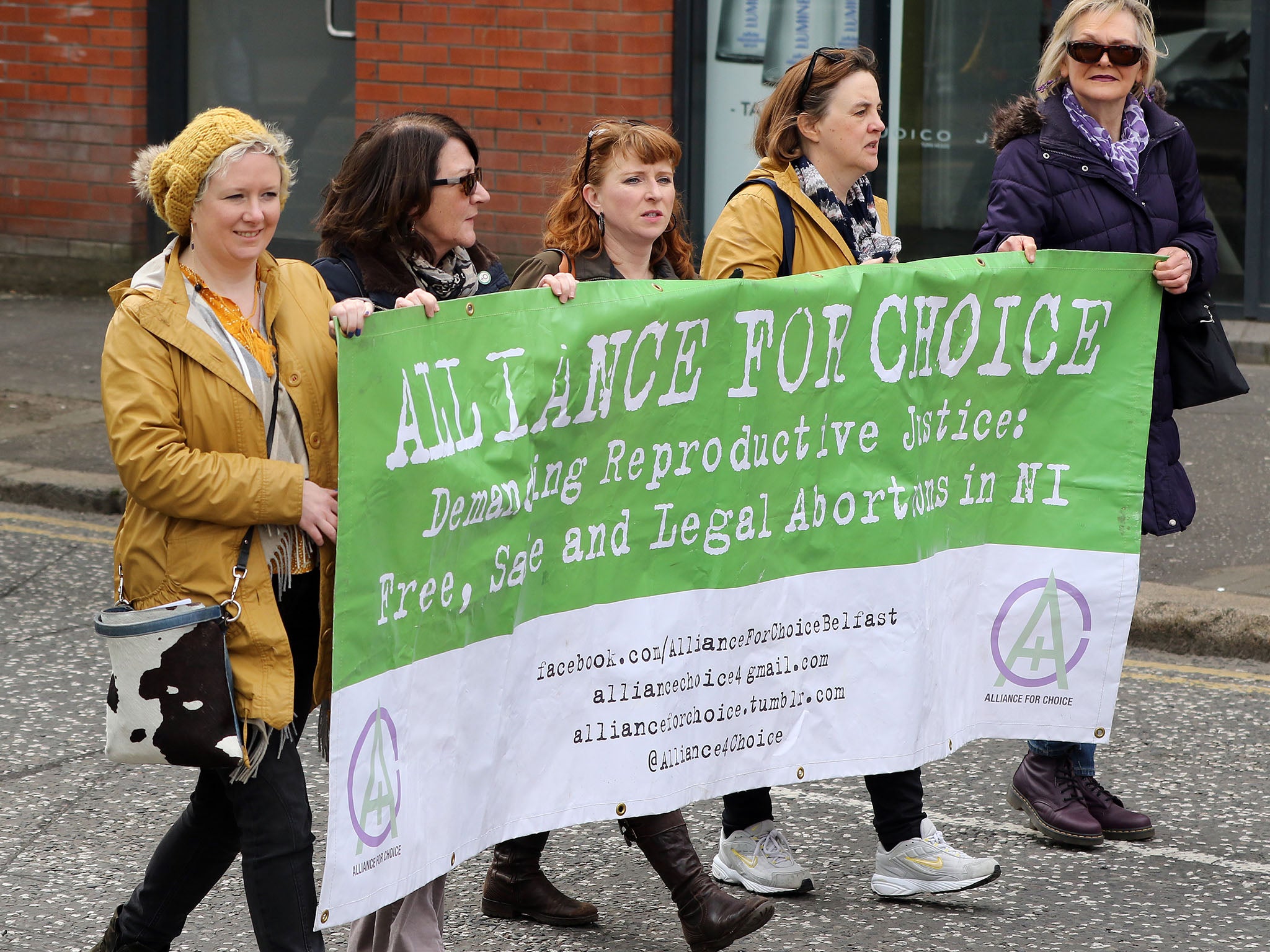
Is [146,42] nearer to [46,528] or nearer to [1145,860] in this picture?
[46,528]

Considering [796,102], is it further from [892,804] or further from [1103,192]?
[892,804]

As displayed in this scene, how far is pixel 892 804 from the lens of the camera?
4301 mm

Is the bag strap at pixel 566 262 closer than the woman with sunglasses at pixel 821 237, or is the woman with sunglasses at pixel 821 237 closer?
the bag strap at pixel 566 262

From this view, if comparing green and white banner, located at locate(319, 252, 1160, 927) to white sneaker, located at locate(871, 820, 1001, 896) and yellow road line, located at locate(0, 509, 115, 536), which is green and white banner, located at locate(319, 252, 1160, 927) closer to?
white sneaker, located at locate(871, 820, 1001, 896)

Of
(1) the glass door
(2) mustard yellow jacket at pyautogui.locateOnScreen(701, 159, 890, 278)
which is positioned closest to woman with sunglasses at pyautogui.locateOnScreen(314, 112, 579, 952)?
(2) mustard yellow jacket at pyautogui.locateOnScreen(701, 159, 890, 278)

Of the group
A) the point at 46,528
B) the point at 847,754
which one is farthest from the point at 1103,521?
the point at 46,528

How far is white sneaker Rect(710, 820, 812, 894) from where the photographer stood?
431 cm

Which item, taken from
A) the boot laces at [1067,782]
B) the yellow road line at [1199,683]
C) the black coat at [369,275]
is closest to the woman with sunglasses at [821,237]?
the boot laces at [1067,782]

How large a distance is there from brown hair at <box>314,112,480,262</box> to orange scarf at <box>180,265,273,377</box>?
0.38 m

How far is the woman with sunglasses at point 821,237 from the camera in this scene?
4.26 m

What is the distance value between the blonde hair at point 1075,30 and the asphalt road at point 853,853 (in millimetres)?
1931

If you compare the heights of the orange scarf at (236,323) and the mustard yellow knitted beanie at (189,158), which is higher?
the mustard yellow knitted beanie at (189,158)

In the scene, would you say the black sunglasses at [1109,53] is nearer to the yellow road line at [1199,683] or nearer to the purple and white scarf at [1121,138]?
the purple and white scarf at [1121,138]

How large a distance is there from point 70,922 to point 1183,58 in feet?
27.3
